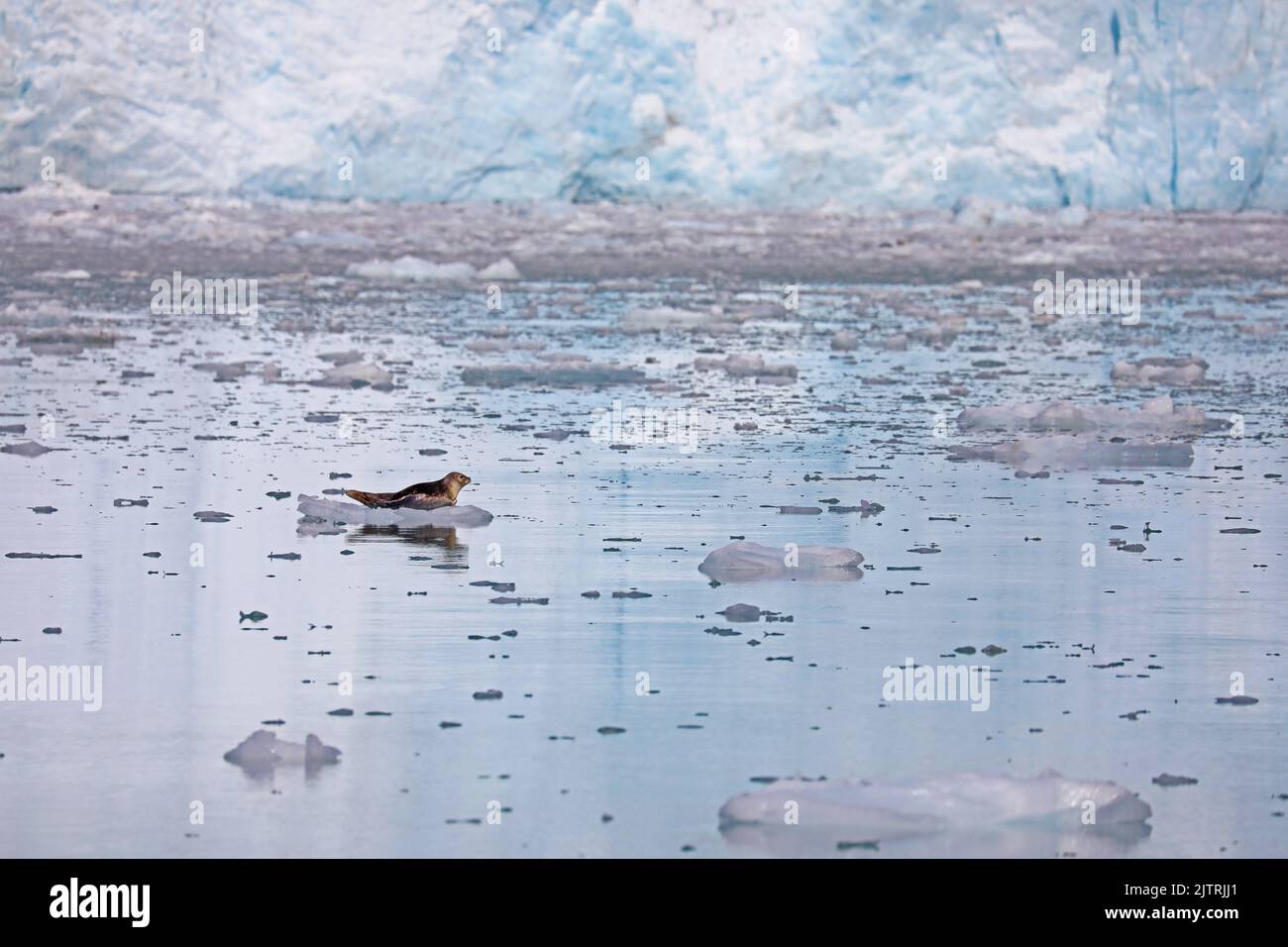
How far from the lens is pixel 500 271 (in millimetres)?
20734

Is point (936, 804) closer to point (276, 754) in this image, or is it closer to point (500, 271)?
point (276, 754)

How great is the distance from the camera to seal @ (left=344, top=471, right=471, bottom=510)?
6406 millimetres

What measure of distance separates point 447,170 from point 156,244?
857 centimetres

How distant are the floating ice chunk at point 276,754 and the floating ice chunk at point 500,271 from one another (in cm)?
1695

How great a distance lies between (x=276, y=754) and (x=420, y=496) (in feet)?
9.39

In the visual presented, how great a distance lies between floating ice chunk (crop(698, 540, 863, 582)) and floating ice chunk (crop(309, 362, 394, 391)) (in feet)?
17.0

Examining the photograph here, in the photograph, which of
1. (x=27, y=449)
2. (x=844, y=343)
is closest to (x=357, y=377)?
(x=27, y=449)

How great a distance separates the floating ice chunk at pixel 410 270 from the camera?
2045 cm

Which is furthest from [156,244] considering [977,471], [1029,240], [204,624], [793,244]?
[204,624]

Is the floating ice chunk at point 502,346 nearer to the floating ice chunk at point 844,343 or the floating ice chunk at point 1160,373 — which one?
the floating ice chunk at point 844,343

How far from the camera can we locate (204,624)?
15.6 ft

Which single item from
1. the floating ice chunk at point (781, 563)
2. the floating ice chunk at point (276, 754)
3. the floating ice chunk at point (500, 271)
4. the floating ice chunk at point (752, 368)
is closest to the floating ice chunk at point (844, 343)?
the floating ice chunk at point (752, 368)

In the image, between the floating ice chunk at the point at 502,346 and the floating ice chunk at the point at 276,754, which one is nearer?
the floating ice chunk at the point at 276,754
